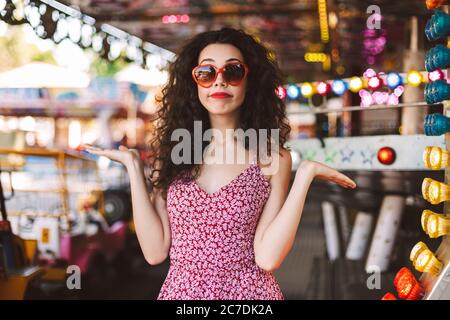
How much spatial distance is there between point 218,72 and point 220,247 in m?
0.68

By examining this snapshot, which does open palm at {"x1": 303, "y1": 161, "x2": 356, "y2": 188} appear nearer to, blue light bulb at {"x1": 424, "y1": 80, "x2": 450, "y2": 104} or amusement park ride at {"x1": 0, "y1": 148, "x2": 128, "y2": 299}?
blue light bulb at {"x1": 424, "y1": 80, "x2": 450, "y2": 104}

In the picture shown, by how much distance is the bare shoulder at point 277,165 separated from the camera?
7.91 ft

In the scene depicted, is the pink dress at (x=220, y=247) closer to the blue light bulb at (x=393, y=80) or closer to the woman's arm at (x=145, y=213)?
the woman's arm at (x=145, y=213)

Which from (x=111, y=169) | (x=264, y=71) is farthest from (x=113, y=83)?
(x=264, y=71)

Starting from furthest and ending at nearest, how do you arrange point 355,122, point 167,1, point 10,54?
1. point 10,54
2. point 355,122
3. point 167,1

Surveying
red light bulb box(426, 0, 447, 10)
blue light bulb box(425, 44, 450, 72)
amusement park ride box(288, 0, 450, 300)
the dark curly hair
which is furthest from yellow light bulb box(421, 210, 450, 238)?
red light bulb box(426, 0, 447, 10)

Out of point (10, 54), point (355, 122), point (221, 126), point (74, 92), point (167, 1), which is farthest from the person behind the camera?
point (10, 54)

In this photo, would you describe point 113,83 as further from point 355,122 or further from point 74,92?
point 355,122

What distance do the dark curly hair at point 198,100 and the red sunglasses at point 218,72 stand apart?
0.47 ft

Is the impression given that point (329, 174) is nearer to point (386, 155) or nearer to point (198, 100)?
point (198, 100)

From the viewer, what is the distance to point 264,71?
2.55 m

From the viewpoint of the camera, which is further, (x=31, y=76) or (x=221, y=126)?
(x=31, y=76)

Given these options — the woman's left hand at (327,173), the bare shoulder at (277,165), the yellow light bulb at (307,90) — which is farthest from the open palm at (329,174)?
the yellow light bulb at (307,90)

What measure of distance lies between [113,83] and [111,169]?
4959mm
